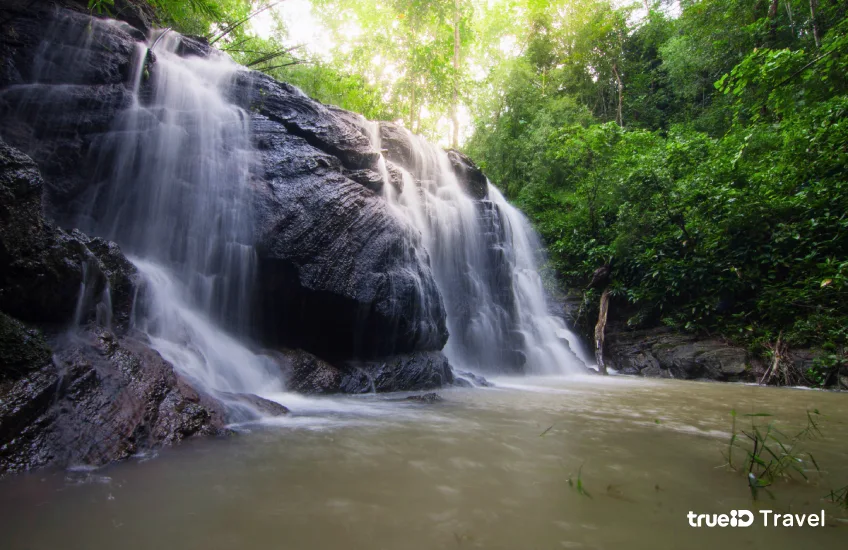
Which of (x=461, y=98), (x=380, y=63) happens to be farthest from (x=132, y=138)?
(x=461, y=98)

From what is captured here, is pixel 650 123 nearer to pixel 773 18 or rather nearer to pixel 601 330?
pixel 773 18

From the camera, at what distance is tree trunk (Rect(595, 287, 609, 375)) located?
11.3 m

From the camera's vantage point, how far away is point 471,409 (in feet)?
16.4

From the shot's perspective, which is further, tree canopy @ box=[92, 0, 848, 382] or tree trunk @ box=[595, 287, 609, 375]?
tree trunk @ box=[595, 287, 609, 375]

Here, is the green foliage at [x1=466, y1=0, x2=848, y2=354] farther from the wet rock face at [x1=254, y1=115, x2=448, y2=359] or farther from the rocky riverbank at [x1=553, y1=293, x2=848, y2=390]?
the wet rock face at [x1=254, y1=115, x2=448, y2=359]

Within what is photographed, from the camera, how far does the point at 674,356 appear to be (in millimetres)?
10148

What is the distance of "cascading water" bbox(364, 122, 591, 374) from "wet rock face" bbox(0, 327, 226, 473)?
647 centimetres

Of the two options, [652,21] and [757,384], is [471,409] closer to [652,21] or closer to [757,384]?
[757,384]

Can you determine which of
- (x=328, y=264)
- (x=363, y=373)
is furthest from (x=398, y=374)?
(x=328, y=264)

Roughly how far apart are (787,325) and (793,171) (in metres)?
3.42

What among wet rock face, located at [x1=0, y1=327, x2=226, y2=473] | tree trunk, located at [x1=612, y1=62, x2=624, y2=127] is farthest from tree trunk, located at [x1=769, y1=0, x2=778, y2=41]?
wet rock face, located at [x1=0, y1=327, x2=226, y2=473]

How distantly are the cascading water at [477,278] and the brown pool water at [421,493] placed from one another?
6594 mm

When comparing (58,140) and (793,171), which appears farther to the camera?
(793,171)

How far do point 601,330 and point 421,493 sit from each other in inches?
433
